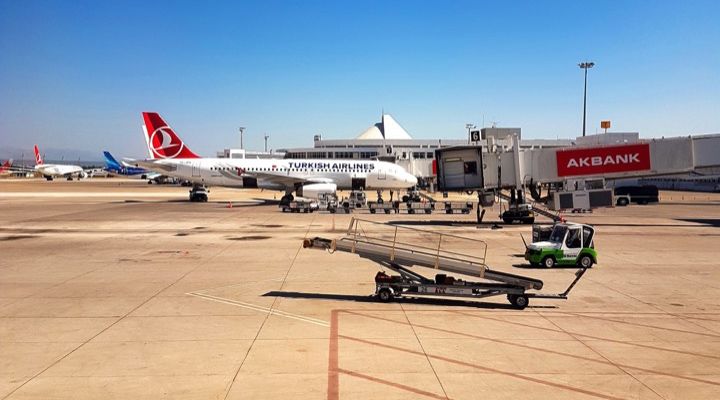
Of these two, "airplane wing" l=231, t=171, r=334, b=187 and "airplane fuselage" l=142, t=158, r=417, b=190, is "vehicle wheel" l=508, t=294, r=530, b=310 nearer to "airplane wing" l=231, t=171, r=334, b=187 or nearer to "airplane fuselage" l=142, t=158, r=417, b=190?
"airplane wing" l=231, t=171, r=334, b=187

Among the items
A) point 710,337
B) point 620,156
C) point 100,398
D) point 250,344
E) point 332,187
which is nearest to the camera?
point 100,398

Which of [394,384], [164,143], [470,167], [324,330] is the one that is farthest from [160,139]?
[394,384]

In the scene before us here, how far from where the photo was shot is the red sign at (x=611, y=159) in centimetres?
4025

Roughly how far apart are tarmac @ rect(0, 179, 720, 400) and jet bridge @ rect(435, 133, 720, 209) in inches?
510

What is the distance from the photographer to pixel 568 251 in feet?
79.2

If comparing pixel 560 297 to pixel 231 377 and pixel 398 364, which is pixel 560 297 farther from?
pixel 231 377

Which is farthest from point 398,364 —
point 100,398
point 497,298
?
point 497,298

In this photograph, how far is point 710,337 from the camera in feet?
45.7

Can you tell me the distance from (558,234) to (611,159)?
61.5ft

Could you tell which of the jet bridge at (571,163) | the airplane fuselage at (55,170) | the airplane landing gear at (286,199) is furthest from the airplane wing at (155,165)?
the airplane fuselage at (55,170)

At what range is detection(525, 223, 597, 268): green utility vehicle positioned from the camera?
78.6ft

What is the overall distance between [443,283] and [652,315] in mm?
6135

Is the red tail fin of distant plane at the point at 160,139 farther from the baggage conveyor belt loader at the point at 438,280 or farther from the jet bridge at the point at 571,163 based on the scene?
the baggage conveyor belt loader at the point at 438,280

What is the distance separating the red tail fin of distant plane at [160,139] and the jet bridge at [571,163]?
36.2 metres
